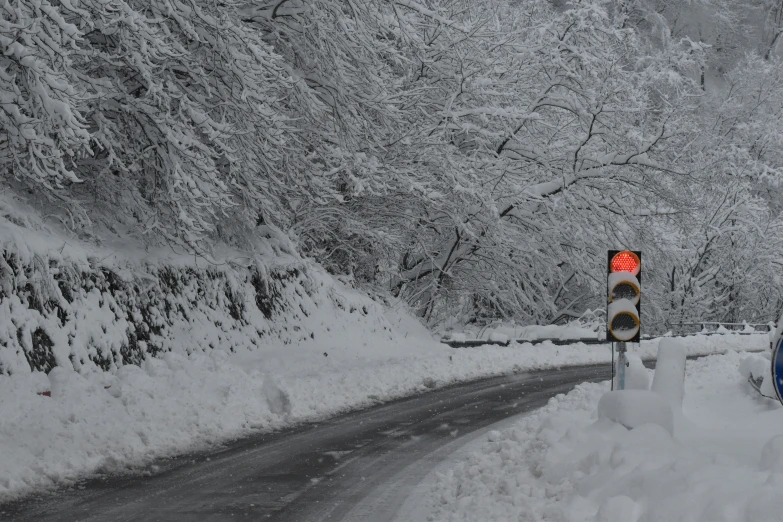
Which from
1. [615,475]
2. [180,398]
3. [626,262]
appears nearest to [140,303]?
[180,398]

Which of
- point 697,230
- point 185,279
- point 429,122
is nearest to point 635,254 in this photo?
point 185,279

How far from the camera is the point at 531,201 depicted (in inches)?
966

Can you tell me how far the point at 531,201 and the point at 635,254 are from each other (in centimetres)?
1547

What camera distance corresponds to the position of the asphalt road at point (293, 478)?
7176 mm

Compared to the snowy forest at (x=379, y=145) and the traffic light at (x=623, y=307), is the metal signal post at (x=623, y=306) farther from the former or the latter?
the snowy forest at (x=379, y=145)

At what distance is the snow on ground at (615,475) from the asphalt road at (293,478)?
2.22ft

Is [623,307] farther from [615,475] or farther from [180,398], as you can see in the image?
[180,398]

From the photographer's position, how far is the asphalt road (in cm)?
718

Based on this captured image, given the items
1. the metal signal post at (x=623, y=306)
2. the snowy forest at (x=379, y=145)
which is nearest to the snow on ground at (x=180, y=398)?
the snowy forest at (x=379, y=145)

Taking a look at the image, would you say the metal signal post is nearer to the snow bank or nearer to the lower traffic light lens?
the lower traffic light lens

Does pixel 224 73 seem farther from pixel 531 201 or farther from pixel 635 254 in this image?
pixel 531 201

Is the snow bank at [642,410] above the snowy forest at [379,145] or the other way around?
the other way around

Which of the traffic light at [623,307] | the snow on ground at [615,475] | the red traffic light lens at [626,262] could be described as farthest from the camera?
the red traffic light lens at [626,262]

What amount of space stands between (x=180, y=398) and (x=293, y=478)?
3.32 m
